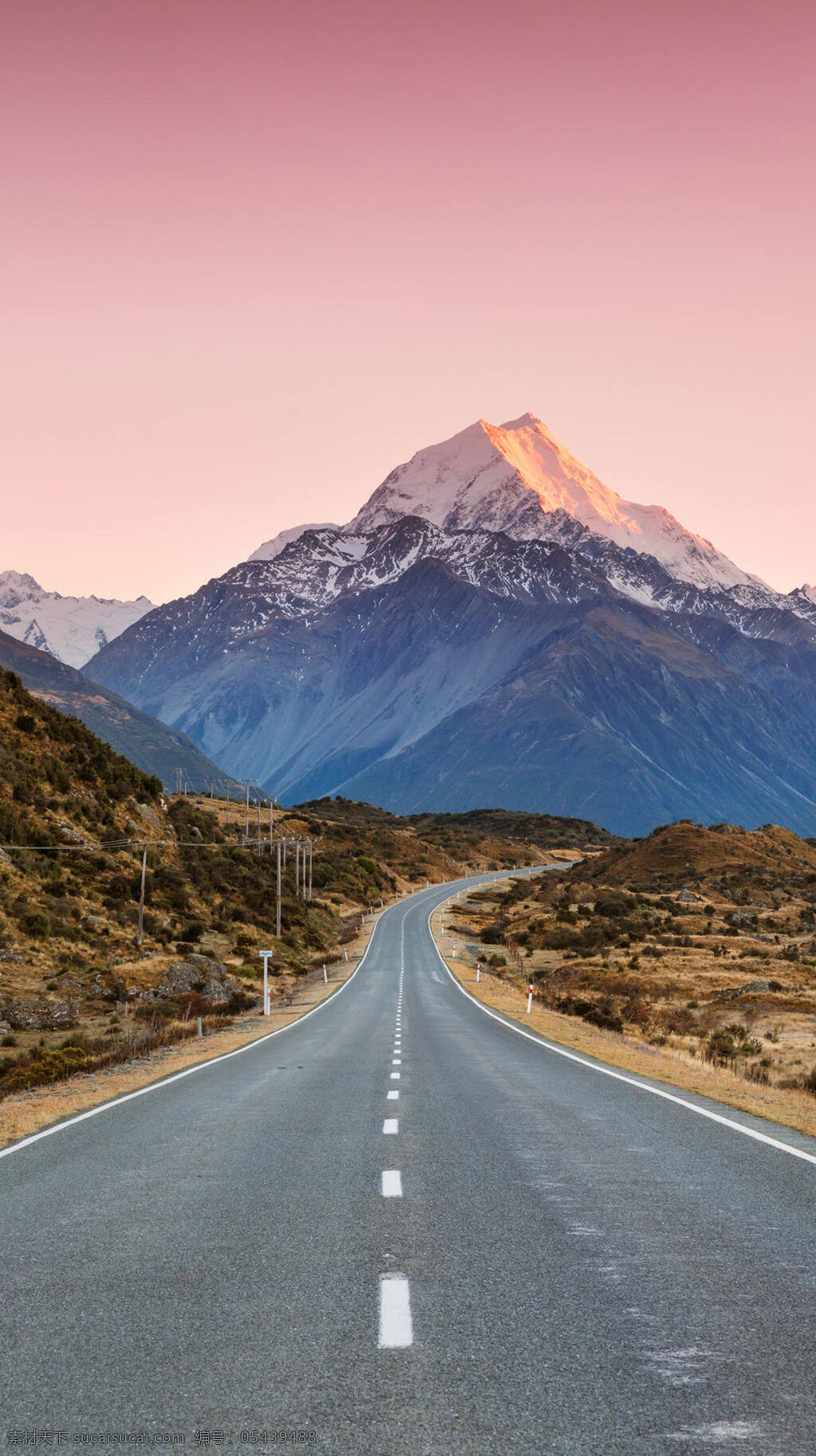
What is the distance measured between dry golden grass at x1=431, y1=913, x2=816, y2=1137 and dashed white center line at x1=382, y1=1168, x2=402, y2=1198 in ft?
18.8

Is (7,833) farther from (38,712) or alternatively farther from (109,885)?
(38,712)

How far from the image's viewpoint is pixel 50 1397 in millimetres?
5086

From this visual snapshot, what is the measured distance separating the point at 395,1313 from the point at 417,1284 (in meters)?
0.61

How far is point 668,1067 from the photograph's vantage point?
2244cm

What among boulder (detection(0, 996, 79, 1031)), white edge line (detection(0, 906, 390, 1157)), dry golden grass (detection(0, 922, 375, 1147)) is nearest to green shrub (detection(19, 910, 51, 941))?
boulder (detection(0, 996, 79, 1031))

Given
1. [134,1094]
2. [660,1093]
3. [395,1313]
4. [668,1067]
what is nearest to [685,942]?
[668,1067]

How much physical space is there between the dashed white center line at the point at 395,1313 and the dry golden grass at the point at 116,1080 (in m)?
7.87

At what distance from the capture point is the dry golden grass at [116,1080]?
1543 cm

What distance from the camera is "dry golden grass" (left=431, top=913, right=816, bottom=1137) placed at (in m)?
15.7

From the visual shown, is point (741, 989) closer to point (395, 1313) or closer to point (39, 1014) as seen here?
point (39, 1014)

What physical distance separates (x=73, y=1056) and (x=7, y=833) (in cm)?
3019

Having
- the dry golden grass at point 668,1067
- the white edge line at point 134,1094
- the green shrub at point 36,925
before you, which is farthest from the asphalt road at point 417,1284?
the green shrub at point 36,925

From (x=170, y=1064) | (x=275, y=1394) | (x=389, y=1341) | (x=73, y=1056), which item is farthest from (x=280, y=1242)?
(x=73, y=1056)

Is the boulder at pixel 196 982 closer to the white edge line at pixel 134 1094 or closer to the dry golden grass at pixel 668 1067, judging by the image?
the white edge line at pixel 134 1094
